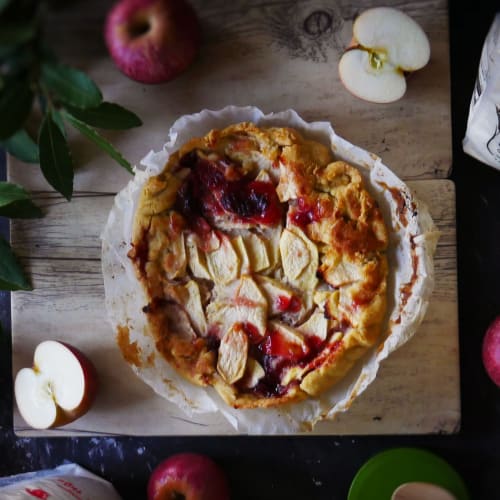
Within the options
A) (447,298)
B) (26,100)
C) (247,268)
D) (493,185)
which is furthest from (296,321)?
(26,100)

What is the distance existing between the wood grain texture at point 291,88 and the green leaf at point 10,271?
26 cm

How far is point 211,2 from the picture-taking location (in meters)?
1.70

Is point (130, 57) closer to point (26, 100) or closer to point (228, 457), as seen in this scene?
point (26, 100)

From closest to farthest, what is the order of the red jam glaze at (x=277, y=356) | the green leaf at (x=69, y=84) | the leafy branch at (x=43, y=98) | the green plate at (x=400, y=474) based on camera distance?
the leafy branch at (x=43, y=98)
the green leaf at (x=69, y=84)
the red jam glaze at (x=277, y=356)
the green plate at (x=400, y=474)

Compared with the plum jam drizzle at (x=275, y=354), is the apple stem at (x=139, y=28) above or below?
above

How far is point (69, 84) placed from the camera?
37.2 inches

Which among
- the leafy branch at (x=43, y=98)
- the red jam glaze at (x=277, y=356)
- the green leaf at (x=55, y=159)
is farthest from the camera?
the red jam glaze at (x=277, y=356)

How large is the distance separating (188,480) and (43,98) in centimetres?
109

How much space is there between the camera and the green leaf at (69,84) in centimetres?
90

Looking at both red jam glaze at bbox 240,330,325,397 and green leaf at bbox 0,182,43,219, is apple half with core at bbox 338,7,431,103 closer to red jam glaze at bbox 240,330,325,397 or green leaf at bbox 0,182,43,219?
red jam glaze at bbox 240,330,325,397

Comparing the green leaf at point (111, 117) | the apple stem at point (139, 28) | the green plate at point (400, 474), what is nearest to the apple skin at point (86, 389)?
Result: the green leaf at point (111, 117)

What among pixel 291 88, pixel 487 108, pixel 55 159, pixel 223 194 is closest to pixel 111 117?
pixel 55 159

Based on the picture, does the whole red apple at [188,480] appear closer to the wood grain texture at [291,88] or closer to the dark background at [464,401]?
the dark background at [464,401]

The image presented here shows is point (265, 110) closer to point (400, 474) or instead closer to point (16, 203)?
point (16, 203)
